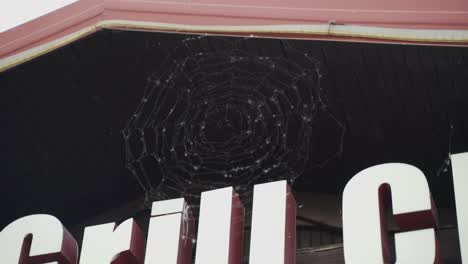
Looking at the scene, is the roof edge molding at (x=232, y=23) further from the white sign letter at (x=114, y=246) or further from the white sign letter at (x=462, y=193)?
the white sign letter at (x=114, y=246)

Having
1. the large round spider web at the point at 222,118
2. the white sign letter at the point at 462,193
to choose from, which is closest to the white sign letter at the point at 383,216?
the white sign letter at the point at 462,193

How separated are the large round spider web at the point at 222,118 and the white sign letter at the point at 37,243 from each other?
4.96 ft

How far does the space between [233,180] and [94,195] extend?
5.69 feet

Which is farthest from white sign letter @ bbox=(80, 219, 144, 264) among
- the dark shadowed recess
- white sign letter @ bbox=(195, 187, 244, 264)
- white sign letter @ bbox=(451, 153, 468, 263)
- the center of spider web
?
white sign letter @ bbox=(451, 153, 468, 263)

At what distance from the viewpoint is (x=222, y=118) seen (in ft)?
31.1

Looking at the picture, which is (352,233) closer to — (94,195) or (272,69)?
(272,69)

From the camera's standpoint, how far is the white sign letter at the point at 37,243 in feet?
27.2

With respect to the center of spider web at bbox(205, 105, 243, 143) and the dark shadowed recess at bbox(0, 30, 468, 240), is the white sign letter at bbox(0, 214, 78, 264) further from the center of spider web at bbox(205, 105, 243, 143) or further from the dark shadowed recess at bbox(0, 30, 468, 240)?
the center of spider web at bbox(205, 105, 243, 143)

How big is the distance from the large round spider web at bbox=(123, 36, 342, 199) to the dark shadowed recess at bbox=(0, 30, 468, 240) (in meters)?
0.13

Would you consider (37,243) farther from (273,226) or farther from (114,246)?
(273,226)

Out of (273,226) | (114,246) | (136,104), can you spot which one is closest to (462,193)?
(273,226)

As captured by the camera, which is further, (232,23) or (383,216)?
(232,23)

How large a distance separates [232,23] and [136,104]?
5.27ft

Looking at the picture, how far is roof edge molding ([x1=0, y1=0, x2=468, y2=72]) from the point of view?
7.79 m
